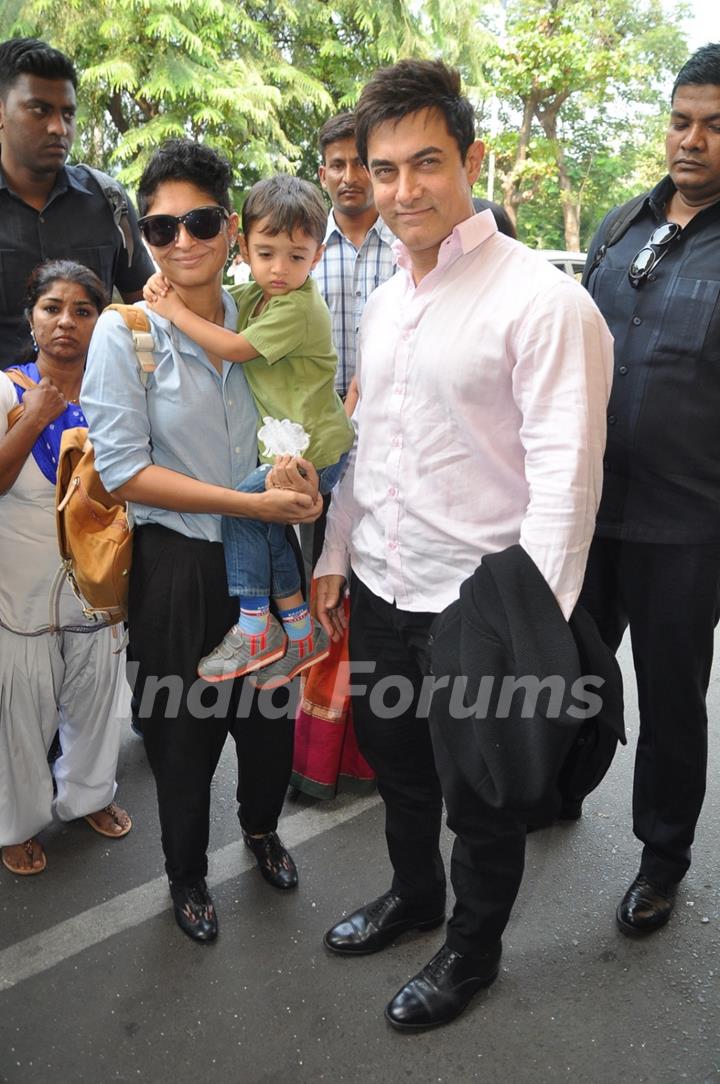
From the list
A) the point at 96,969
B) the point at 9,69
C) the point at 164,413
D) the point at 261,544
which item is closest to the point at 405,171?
the point at 164,413

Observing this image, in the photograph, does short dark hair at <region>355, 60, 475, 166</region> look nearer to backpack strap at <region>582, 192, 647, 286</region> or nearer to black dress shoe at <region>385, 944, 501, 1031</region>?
backpack strap at <region>582, 192, 647, 286</region>

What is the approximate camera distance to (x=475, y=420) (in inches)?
69.0

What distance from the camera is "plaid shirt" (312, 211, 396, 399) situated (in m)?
3.30

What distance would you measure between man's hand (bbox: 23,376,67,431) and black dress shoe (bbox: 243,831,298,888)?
1362 mm

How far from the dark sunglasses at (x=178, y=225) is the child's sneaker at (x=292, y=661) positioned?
102 cm

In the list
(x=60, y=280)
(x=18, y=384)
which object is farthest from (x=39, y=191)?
(x=18, y=384)

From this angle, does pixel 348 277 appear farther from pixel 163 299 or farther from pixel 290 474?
pixel 290 474

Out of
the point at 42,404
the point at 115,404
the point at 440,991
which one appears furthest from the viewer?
the point at 42,404

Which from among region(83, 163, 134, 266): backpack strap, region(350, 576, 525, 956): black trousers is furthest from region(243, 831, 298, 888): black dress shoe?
region(83, 163, 134, 266): backpack strap

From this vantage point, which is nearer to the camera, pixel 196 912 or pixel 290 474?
pixel 290 474

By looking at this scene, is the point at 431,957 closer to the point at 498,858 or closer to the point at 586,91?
the point at 498,858

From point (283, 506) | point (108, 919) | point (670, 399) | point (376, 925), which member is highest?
point (670, 399)

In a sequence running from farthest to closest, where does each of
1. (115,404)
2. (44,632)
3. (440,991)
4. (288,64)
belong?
(288,64), (44,632), (440,991), (115,404)

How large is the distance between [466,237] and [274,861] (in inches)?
72.9
